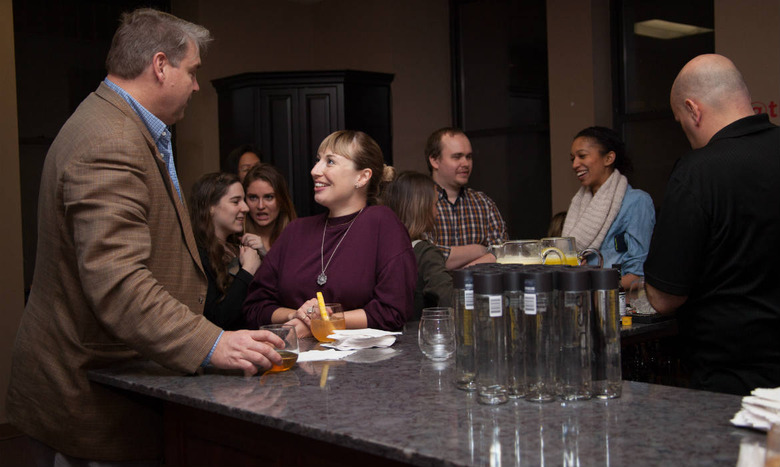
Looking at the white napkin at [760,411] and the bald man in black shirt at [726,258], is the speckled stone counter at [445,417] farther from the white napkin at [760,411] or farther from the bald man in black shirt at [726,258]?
the bald man in black shirt at [726,258]

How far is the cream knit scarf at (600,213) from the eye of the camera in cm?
412

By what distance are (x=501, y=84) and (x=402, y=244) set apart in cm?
463

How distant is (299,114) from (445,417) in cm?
459

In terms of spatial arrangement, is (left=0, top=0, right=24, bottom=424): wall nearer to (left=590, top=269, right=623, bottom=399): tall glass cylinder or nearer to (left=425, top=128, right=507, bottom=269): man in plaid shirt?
(left=425, top=128, right=507, bottom=269): man in plaid shirt

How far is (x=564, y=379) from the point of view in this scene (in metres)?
1.44

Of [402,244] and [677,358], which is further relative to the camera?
[677,358]

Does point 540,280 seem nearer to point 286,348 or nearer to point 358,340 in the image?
point 286,348

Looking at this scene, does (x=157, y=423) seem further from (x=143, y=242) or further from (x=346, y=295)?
(x=346, y=295)

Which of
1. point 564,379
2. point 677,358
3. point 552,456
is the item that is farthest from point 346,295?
point 677,358

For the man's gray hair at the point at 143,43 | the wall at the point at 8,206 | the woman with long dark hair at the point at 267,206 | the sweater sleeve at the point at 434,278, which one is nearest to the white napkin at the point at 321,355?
the man's gray hair at the point at 143,43

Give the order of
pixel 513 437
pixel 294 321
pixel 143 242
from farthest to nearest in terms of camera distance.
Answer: pixel 294 321, pixel 143 242, pixel 513 437

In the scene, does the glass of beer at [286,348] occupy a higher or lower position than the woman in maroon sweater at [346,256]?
lower

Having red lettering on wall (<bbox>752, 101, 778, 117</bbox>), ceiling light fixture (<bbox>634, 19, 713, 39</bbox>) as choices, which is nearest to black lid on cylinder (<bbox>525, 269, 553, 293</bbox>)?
red lettering on wall (<bbox>752, 101, 778, 117</bbox>)

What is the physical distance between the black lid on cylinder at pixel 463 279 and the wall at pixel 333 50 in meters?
5.16
